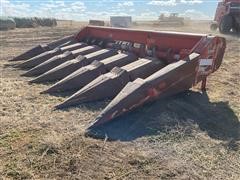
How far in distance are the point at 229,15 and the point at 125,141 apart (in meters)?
15.4

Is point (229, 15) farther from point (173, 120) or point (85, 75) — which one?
point (173, 120)

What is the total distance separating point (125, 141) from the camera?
409 centimetres

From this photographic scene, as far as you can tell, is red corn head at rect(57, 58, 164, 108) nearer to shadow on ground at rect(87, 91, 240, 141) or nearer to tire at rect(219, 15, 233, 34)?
shadow on ground at rect(87, 91, 240, 141)

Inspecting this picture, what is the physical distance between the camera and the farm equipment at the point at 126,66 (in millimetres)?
4816

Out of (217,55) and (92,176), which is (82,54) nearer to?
(217,55)

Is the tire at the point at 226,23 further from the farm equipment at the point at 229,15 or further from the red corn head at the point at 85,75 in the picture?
the red corn head at the point at 85,75

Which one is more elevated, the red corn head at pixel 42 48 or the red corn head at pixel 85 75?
the red corn head at pixel 85 75

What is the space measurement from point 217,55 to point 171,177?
3052 mm

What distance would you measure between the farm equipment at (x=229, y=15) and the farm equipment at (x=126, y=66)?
10773 millimetres

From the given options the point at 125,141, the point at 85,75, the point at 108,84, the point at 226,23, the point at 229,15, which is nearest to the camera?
the point at 125,141

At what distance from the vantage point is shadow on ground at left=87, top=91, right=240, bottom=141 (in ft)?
14.1

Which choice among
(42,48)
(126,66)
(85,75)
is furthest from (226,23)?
(85,75)

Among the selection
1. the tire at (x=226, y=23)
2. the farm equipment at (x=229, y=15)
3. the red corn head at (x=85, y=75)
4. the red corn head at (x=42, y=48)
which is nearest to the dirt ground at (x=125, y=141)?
the red corn head at (x=85, y=75)

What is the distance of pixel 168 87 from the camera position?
506 cm
